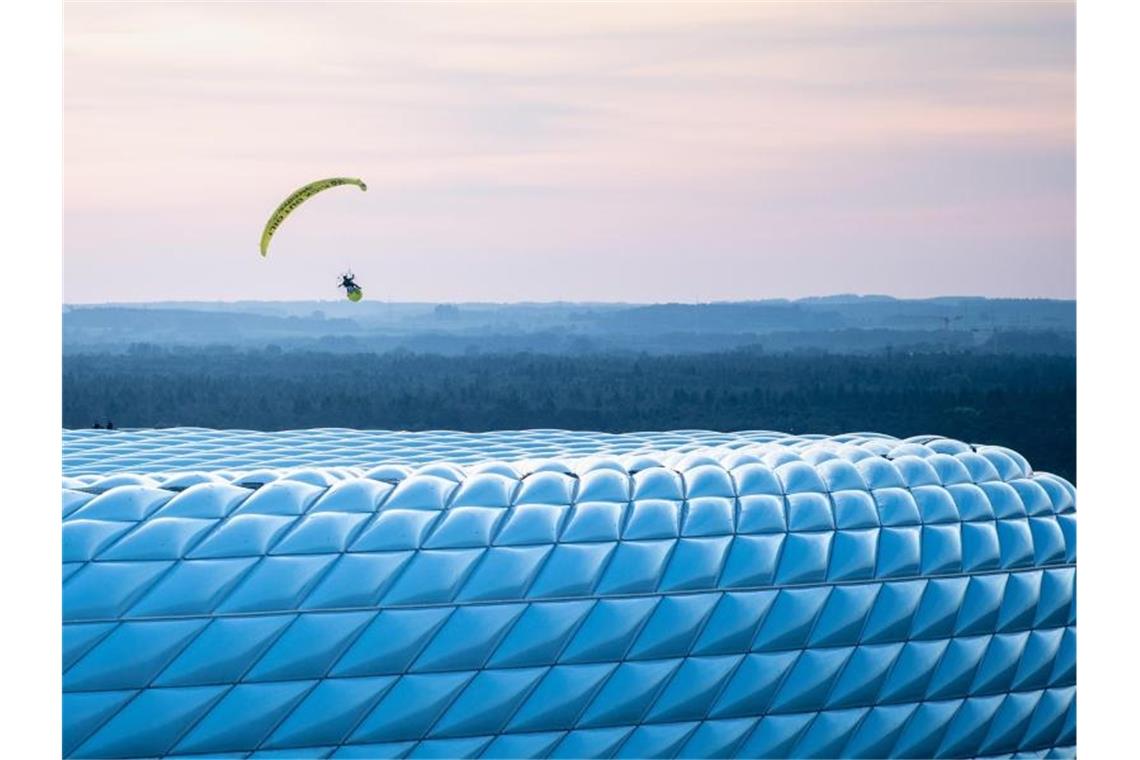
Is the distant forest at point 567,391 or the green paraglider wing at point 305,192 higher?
the green paraglider wing at point 305,192

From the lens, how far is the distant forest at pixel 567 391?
465ft

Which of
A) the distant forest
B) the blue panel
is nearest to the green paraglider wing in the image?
the blue panel

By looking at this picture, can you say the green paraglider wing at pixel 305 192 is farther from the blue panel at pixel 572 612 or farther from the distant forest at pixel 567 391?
the distant forest at pixel 567 391

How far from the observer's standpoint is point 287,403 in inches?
6132

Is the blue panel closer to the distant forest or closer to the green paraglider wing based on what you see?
the green paraglider wing

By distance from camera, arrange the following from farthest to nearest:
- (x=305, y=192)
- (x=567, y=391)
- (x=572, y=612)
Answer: (x=567, y=391)
(x=305, y=192)
(x=572, y=612)

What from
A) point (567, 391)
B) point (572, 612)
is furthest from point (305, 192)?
point (567, 391)

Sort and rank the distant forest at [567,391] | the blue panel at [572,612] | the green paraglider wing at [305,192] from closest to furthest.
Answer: the blue panel at [572,612] → the green paraglider wing at [305,192] → the distant forest at [567,391]

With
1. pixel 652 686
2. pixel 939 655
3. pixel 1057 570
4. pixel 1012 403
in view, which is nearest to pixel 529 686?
pixel 652 686

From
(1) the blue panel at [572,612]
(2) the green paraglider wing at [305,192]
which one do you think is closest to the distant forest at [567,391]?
(1) the blue panel at [572,612]

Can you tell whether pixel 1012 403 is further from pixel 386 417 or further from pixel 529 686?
pixel 529 686

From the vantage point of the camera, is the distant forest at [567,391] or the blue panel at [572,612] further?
the distant forest at [567,391]

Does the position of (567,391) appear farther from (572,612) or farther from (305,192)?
(572,612)

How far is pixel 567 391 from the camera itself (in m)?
156
